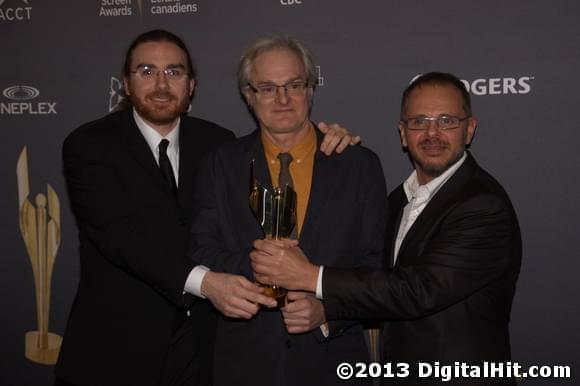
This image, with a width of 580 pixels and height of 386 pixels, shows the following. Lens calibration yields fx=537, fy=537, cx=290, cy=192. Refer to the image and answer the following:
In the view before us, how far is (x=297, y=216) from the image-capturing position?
213cm

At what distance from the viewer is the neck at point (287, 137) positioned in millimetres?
2229

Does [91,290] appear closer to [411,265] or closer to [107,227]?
[107,227]

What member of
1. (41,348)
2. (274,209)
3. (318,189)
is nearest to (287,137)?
(318,189)

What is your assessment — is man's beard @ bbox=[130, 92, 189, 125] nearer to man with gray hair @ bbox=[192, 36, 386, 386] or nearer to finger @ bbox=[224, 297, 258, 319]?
man with gray hair @ bbox=[192, 36, 386, 386]

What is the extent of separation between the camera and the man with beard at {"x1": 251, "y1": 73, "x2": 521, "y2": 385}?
1.96 metres

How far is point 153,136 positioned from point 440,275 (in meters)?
1.42

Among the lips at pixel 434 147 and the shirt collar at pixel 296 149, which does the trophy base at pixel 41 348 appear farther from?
the lips at pixel 434 147

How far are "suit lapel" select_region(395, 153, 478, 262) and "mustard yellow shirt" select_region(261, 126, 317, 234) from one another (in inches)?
17.0

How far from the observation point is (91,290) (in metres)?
2.50

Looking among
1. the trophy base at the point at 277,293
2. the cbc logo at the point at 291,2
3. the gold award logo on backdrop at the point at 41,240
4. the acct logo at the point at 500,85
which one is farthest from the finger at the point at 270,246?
the gold award logo on backdrop at the point at 41,240

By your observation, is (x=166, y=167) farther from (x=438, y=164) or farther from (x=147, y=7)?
(x=147, y=7)

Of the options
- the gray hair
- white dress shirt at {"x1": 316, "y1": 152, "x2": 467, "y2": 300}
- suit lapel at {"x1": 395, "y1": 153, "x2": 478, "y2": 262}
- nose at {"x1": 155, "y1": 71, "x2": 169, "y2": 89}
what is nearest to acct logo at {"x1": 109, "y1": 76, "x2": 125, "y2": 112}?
nose at {"x1": 155, "y1": 71, "x2": 169, "y2": 89}

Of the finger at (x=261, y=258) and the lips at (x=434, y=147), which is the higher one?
the lips at (x=434, y=147)

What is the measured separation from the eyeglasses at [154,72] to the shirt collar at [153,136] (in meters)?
0.18
